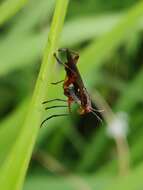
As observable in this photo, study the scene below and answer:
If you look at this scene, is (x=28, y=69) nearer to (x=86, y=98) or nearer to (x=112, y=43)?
(x=112, y=43)

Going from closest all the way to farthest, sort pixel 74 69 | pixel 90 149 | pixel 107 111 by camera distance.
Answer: pixel 74 69
pixel 107 111
pixel 90 149

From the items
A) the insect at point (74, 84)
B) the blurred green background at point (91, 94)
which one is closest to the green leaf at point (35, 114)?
the insect at point (74, 84)

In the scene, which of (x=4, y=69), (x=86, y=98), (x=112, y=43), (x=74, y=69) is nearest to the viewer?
(x=74, y=69)

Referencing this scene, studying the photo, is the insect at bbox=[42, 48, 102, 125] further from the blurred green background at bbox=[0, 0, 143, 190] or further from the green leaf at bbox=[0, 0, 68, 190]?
the blurred green background at bbox=[0, 0, 143, 190]

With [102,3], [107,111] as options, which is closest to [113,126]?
[107,111]

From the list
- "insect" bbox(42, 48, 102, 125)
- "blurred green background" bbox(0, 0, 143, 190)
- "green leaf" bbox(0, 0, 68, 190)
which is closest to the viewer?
"green leaf" bbox(0, 0, 68, 190)

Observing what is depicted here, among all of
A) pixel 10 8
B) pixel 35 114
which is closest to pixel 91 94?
pixel 10 8

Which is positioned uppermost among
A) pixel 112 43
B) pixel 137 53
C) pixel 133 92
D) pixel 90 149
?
pixel 137 53

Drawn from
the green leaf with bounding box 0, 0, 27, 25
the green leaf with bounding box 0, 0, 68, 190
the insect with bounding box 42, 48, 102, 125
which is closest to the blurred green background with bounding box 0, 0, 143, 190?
the green leaf with bounding box 0, 0, 27, 25
